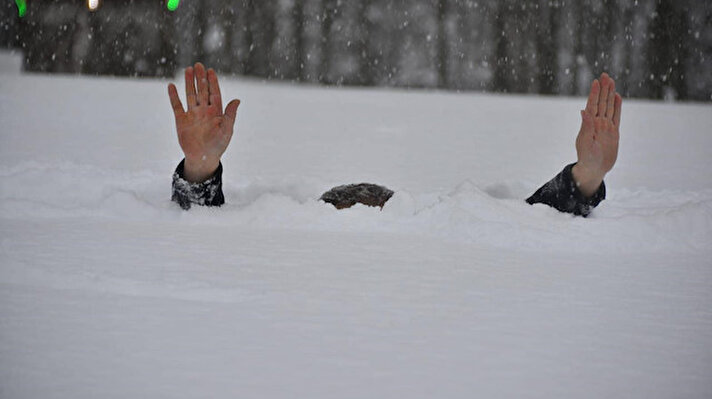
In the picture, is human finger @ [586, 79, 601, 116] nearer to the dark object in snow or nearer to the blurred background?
the dark object in snow

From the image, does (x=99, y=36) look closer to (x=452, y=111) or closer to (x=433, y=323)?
(x=452, y=111)

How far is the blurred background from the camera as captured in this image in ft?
19.9

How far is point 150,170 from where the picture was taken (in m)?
3.45

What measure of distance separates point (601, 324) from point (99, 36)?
551cm

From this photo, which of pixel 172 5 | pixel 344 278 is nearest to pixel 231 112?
pixel 344 278

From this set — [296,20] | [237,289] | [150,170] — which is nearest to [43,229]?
Result: [237,289]

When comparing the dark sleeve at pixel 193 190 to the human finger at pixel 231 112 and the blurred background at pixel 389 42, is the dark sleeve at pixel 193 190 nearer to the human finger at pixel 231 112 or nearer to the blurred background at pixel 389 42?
the human finger at pixel 231 112

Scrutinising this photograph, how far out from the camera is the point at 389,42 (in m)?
6.32

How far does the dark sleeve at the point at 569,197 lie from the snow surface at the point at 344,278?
0.13 meters

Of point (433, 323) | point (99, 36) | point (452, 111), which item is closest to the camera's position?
point (433, 323)

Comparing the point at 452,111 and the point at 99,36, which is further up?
the point at 99,36

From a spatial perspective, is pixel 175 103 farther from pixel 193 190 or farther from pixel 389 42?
pixel 389 42

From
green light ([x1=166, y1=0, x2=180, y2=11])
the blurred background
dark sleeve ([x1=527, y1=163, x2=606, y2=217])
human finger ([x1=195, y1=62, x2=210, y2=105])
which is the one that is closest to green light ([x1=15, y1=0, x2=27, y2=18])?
the blurred background

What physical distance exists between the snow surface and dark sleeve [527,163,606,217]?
0.13m
